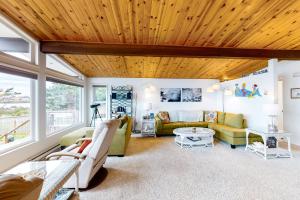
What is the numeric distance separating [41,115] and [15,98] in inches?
24.5

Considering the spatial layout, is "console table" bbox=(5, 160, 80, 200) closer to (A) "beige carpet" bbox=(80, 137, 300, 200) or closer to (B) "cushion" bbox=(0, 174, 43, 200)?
(B) "cushion" bbox=(0, 174, 43, 200)

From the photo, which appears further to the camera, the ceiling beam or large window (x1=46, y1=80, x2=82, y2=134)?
large window (x1=46, y1=80, x2=82, y2=134)

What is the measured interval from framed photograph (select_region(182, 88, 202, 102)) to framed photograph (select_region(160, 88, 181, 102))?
0.23 meters

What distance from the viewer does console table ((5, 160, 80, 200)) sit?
1.37 metres

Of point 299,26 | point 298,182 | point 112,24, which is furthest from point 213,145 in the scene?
point 112,24

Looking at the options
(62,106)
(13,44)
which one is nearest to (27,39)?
(13,44)

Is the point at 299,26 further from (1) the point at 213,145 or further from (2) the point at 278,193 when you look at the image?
(1) the point at 213,145

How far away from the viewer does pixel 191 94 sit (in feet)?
24.3

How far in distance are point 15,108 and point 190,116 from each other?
222 inches

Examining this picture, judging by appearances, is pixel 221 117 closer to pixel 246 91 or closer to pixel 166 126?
pixel 246 91

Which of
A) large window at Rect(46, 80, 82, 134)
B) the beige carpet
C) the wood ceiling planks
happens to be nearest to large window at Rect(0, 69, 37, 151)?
large window at Rect(46, 80, 82, 134)

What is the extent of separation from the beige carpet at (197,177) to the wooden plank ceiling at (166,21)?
2.60m

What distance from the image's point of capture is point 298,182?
8.77ft

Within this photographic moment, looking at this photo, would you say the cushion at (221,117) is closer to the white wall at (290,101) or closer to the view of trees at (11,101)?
the white wall at (290,101)
